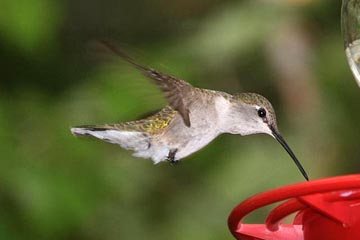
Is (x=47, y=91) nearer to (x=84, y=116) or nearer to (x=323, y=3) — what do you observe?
(x=84, y=116)

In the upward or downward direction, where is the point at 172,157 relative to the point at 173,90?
downward

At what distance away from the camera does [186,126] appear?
3.79 m

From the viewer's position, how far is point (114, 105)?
14.9ft

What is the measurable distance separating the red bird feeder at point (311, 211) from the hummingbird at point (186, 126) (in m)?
0.56

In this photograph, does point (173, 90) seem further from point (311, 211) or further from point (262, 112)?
point (311, 211)

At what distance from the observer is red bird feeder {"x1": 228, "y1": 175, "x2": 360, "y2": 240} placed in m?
2.76

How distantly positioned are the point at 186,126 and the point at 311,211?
0.79 m

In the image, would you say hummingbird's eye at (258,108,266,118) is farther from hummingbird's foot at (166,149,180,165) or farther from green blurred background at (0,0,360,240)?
green blurred background at (0,0,360,240)

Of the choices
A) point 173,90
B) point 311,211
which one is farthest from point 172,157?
point 311,211

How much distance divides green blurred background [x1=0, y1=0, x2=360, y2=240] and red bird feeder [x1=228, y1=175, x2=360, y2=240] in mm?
1070

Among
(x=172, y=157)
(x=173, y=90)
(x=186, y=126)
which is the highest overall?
(x=173, y=90)

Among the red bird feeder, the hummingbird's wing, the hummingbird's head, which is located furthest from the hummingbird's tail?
the red bird feeder

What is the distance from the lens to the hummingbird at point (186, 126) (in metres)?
3.74

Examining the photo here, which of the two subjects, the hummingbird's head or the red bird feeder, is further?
the hummingbird's head
